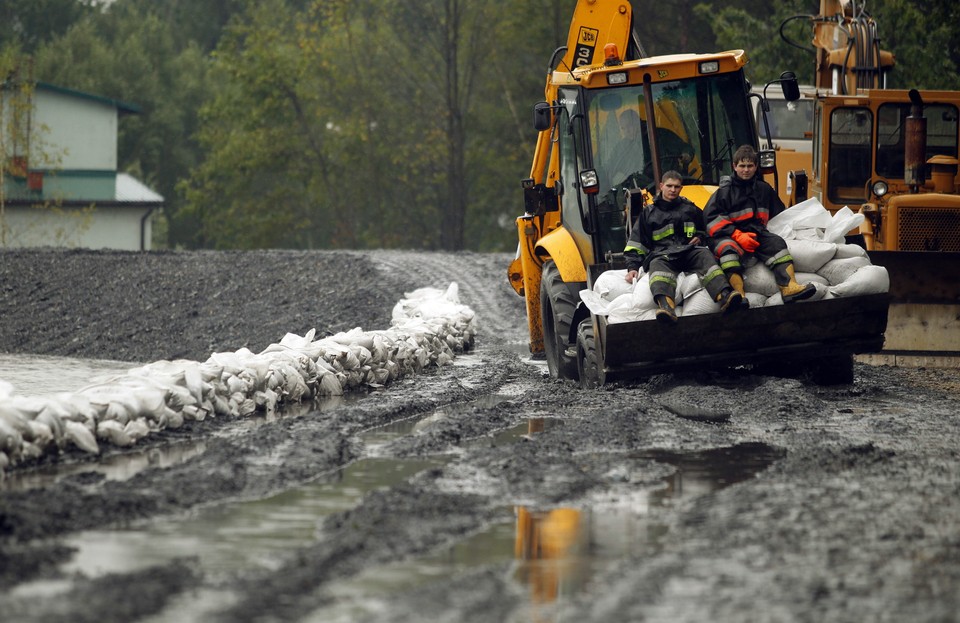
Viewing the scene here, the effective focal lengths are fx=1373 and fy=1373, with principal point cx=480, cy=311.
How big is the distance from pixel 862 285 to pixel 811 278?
39cm

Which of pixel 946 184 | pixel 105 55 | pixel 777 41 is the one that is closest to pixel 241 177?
pixel 105 55

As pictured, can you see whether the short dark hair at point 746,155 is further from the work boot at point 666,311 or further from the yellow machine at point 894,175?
the yellow machine at point 894,175

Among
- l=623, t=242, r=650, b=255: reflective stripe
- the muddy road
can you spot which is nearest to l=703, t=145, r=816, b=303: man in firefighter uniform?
l=623, t=242, r=650, b=255: reflective stripe

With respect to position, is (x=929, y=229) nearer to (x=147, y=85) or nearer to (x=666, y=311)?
(x=666, y=311)

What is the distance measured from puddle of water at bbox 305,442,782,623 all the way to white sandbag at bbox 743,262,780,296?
2.99 metres

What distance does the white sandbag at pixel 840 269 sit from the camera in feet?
35.4

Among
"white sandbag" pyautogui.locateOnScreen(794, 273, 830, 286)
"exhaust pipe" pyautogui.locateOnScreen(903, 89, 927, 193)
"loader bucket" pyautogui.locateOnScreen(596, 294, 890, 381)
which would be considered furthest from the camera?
"exhaust pipe" pyautogui.locateOnScreen(903, 89, 927, 193)

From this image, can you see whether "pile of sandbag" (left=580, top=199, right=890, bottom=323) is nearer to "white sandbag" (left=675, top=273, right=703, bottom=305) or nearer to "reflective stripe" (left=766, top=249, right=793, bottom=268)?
"white sandbag" (left=675, top=273, right=703, bottom=305)

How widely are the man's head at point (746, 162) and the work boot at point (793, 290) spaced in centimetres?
81

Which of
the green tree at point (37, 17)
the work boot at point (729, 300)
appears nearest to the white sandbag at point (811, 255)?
the work boot at point (729, 300)

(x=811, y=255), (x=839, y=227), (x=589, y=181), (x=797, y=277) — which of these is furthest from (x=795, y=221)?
(x=589, y=181)

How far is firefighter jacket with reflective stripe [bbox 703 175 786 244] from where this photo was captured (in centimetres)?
1070

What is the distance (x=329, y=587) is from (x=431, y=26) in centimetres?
4225

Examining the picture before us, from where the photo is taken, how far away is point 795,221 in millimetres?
11148
